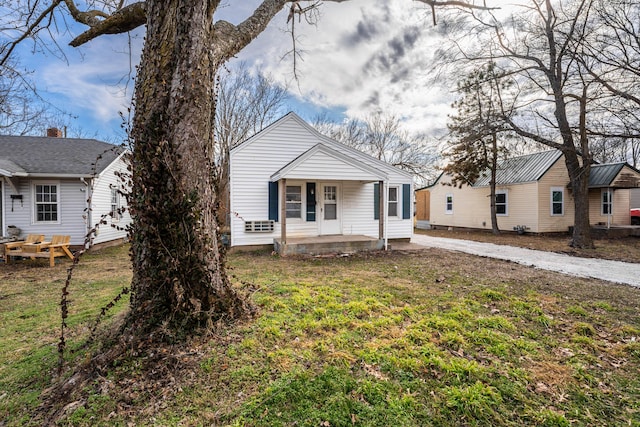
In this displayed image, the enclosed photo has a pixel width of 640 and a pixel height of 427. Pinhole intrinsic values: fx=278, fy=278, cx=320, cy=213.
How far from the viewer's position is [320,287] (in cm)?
523

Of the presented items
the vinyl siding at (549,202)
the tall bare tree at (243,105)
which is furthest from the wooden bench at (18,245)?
the vinyl siding at (549,202)

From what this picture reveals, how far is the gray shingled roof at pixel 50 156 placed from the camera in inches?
390

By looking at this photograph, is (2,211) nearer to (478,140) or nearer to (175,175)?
→ (175,175)

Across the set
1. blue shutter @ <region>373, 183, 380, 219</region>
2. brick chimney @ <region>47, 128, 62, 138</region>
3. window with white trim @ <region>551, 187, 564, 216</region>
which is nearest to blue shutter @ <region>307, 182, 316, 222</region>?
blue shutter @ <region>373, 183, 380, 219</region>

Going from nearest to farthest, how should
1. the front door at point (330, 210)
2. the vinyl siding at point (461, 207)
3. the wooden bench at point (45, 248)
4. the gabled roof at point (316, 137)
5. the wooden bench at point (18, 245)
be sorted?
the wooden bench at point (45, 248), the wooden bench at point (18, 245), the gabled roof at point (316, 137), the front door at point (330, 210), the vinyl siding at point (461, 207)

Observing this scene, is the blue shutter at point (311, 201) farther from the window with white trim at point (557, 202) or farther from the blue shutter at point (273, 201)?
the window with white trim at point (557, 202)

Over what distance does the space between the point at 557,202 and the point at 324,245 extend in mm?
13707

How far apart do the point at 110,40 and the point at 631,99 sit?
45.0 feet

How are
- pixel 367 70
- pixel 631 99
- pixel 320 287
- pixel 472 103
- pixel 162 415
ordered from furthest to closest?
pixel 472 103, pixel 367 70, pixel 631 99, pixel 320 287, pixel 162 415

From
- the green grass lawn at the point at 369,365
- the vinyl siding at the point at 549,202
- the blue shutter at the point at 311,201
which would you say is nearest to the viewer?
the green grass lawn at the point at 369,365

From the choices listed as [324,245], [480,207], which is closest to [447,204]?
[480,207]

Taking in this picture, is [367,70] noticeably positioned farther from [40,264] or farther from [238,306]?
[40,264]

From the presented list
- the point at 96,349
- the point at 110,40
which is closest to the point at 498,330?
the point at 96,349

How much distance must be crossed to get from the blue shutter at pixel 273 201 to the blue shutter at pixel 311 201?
1.19 m
